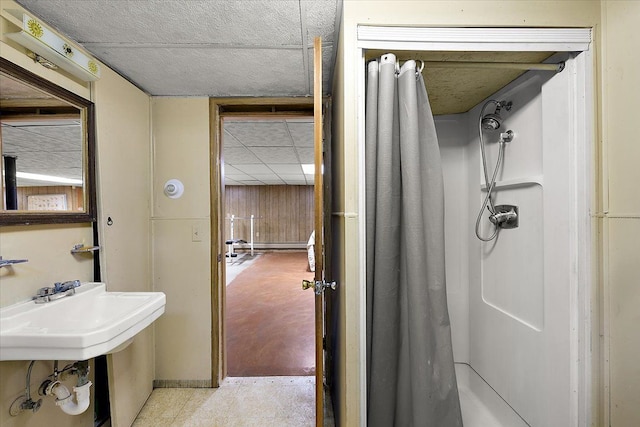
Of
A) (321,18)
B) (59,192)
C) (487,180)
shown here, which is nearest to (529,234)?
(487,180)

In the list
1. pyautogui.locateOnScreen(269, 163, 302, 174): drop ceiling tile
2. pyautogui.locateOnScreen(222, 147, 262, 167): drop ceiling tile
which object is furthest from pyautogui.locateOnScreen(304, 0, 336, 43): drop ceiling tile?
pyautogui.locateOnScreen(269, 163, 302, 174): drop ceiling tile

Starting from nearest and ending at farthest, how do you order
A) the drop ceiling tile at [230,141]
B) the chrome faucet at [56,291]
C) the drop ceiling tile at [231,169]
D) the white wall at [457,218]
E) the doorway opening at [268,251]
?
1. the chrome faucet at [56,291]
2. the white wall at [457,218]
3. the doorway opening at [268,251]
4. the drop ceiling tile at [230,141]
5. the drop ceiling tile at [231,169]

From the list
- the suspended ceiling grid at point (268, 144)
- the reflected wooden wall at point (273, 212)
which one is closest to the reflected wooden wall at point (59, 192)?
the suspended ceiling grid at point (268, 144)

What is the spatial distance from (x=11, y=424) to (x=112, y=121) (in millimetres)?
1579

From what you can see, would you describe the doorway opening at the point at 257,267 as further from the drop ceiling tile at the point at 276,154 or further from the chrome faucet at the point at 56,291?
the chrome faucet at the point at 56,291

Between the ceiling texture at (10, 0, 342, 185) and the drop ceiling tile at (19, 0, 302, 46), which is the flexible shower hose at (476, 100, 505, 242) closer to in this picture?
the ceiling texture at (10, 0, 342, 185)

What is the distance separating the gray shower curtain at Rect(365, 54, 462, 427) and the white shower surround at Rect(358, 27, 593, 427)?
0.37ft

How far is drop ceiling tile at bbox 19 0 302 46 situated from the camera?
1.19 metres

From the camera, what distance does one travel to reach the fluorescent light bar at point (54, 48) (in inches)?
44.8

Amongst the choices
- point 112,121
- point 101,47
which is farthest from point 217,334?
point 101,47

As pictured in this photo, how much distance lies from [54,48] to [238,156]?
3.18 m

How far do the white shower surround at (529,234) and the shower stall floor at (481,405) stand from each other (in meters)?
0.05

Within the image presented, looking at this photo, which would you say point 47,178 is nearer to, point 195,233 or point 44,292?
point 44,292

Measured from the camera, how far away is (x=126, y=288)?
1750 mm
